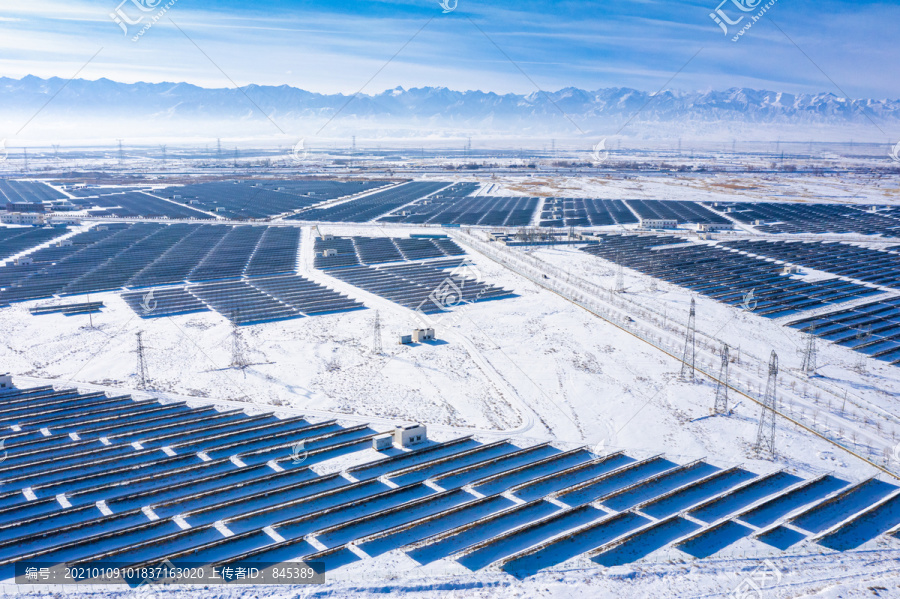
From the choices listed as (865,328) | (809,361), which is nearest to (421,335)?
(809,361)

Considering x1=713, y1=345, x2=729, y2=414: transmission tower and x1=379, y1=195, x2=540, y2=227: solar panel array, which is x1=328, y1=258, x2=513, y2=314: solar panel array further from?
x1=379, y1=195, x2=540, y2=227: solar panel array

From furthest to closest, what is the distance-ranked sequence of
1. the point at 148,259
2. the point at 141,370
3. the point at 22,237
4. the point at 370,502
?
the point at 22,237, the point at 148,259, the point at 141,370, the point at 370,502

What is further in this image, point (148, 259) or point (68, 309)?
point (148, 259)

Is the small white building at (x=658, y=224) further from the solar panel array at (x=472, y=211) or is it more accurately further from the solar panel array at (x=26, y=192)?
the solar panel array at (x=26, y=192)

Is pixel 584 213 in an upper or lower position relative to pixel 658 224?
upper

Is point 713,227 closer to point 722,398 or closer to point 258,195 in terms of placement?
point 722,398

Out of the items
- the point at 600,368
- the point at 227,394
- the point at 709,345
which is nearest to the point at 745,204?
the point at 709,345

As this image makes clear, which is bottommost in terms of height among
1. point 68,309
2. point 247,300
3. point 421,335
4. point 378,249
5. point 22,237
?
point 421,335
